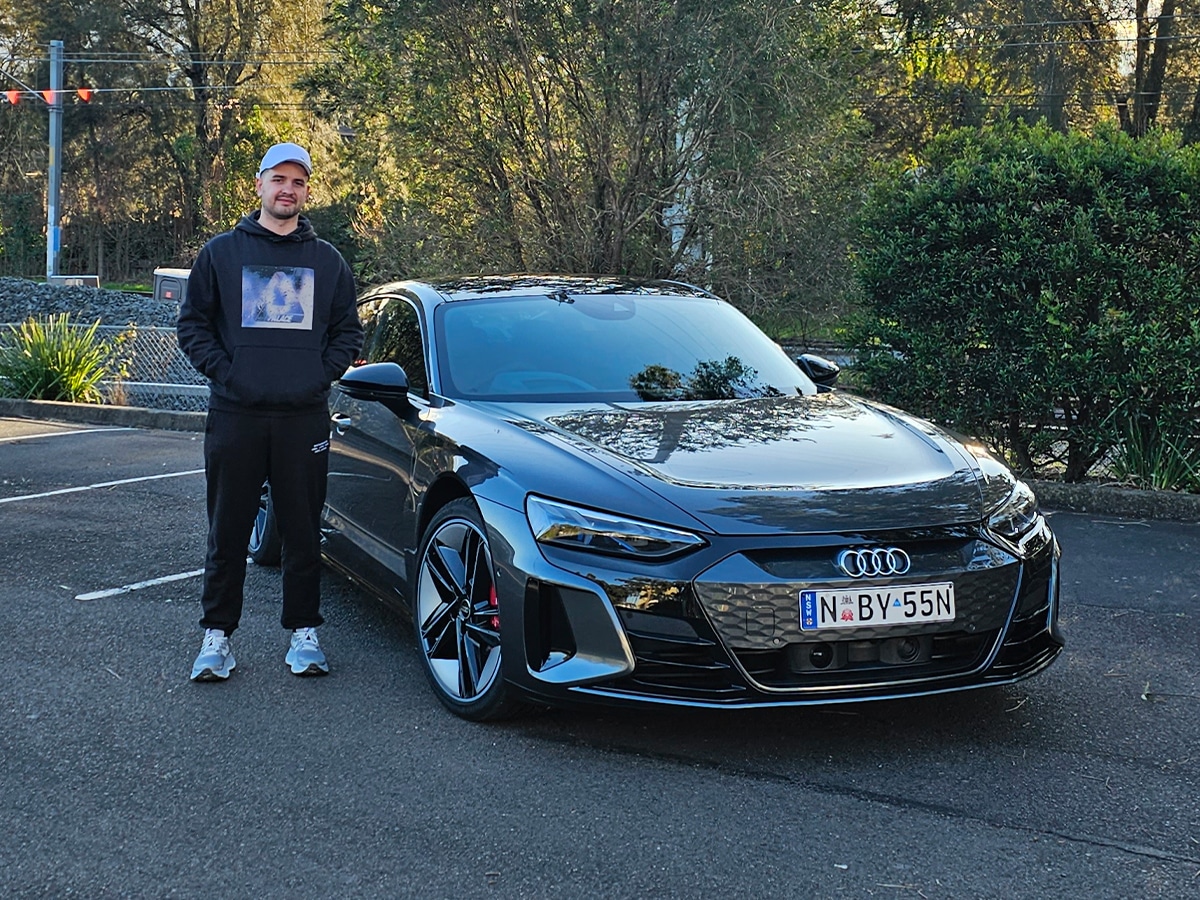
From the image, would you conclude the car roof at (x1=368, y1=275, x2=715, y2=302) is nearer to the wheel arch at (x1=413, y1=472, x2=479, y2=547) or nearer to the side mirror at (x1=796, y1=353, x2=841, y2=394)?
the side mirror at (x1=796, y1=353, x2=841, y2=394)

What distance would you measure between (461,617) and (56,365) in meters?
11.7

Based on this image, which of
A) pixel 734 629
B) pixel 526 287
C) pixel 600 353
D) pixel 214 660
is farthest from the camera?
pixel 526 287

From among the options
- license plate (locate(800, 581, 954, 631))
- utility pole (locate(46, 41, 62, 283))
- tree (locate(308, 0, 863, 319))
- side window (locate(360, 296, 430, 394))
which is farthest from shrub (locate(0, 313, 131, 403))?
utility pole (locate(46, 41, 62, 283))

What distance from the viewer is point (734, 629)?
3912 mm

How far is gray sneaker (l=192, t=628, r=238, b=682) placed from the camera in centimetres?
496

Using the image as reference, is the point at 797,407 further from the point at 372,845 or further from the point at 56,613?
the point at 56,613

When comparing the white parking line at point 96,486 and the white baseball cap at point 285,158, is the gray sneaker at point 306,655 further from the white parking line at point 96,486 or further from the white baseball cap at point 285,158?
the white parking line at point 96,486

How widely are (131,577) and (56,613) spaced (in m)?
0.73

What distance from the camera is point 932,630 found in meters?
4.01

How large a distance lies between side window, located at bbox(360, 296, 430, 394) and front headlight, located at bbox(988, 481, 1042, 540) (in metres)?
2.17

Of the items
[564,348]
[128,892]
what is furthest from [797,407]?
[128,892]

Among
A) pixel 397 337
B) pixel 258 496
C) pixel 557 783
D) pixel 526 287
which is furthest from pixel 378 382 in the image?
pixel 557 783

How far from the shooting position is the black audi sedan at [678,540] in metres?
3.94

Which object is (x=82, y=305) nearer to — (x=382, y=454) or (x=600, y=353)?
(x=382, y=454)
